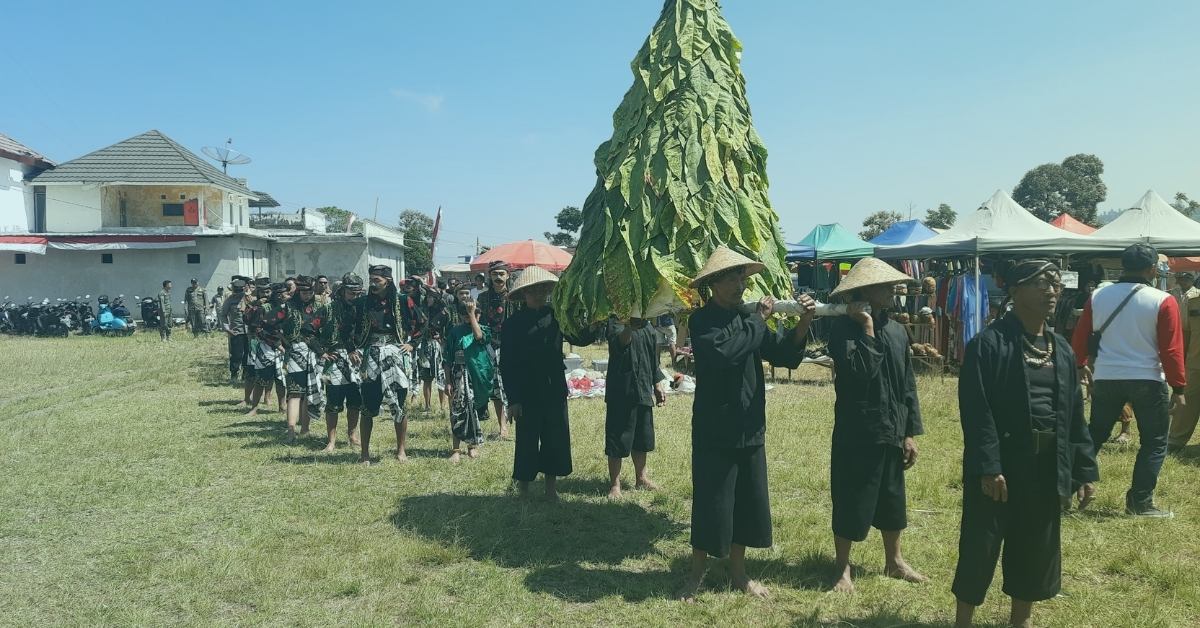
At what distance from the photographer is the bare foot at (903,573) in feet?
15.2

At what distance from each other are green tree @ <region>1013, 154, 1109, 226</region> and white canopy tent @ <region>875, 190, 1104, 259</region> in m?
29.4

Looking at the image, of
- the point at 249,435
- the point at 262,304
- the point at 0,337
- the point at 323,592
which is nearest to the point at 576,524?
the point at 323,592

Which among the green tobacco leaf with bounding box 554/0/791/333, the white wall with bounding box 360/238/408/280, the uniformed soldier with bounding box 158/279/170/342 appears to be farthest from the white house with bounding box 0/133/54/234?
the green tobacco leaf with bounding box 554/0/791/333

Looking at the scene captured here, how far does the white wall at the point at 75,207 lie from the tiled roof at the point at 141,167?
51 centimetres

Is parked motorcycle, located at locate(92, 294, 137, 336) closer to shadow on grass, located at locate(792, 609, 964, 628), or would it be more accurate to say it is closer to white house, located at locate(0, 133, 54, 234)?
white house, located at locate(0, 133, 54, 234)

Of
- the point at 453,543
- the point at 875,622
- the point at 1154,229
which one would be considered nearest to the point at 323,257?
the point at 1154,229

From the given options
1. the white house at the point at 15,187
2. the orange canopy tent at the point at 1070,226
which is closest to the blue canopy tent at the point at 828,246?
the orange canopy tent at the point at 1070,226

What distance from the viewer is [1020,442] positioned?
3.62 metres

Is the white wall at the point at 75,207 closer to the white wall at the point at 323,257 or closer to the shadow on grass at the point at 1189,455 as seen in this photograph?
the white wall at the point at 323,257

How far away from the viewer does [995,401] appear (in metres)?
3.68

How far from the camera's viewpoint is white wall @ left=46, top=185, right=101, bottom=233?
3200 centimetres

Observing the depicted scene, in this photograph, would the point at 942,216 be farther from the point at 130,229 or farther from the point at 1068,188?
the point at 130,229

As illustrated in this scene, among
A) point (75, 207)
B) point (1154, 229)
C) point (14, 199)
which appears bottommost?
point (1154, 229)

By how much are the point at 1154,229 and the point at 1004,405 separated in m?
12.4
